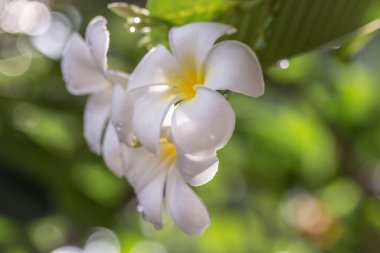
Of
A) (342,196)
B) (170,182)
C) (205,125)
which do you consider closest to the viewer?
(205,125)

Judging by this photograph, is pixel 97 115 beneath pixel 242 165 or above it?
above

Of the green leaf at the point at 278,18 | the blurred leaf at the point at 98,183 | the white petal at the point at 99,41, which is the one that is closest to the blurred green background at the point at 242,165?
the blurred leaf at the point at 98,183

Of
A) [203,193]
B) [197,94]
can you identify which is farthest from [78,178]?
[197,94]

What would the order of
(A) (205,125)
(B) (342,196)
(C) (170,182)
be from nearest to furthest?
(A) (205,125) → (C) (170,182) → (B) (342,196)

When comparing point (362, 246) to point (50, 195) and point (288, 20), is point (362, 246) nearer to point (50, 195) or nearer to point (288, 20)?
point (50, 195)

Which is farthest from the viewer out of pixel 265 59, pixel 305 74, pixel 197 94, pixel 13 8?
pixel 13 8

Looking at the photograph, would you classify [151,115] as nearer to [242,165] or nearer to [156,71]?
[156,71]

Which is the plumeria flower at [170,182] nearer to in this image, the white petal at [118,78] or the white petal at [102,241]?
the white petal at [118,78]

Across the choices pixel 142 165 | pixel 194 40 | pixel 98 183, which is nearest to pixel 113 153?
pixel 142 165
